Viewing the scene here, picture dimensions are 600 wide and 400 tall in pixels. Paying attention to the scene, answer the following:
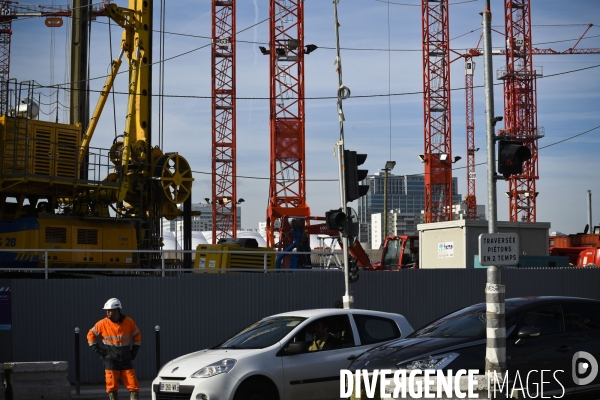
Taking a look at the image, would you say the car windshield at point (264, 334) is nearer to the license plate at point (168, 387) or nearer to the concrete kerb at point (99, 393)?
the license plate at point (168, 387)

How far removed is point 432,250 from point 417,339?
18107 millimetres

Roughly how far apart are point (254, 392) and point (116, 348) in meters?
1.99

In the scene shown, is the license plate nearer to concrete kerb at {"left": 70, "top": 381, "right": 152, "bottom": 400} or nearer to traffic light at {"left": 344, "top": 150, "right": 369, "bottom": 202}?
concrete kerb at {"left": 70, "top": 381, "right": 152, "bottom": 400}

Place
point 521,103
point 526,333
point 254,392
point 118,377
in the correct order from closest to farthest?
point 526,333 < point 254,392 < point 118,377 < point 521,103

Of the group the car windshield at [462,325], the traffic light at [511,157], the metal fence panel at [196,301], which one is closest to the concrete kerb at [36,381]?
the metal fence panel at [196,301]

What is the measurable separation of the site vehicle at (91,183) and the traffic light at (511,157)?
9783 mm

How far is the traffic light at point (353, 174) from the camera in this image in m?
16.2

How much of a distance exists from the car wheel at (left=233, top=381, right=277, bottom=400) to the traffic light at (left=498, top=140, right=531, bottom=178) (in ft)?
13.5

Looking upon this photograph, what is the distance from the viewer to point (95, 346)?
1127 centimetres

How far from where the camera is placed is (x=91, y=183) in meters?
21.6

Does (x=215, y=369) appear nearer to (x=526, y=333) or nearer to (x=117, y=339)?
(x=117, y=339)

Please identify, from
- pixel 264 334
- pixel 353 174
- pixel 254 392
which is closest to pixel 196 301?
pixel 353 174

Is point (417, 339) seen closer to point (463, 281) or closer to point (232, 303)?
point (232, 303)

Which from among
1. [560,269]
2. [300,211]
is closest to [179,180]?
[560,269]
